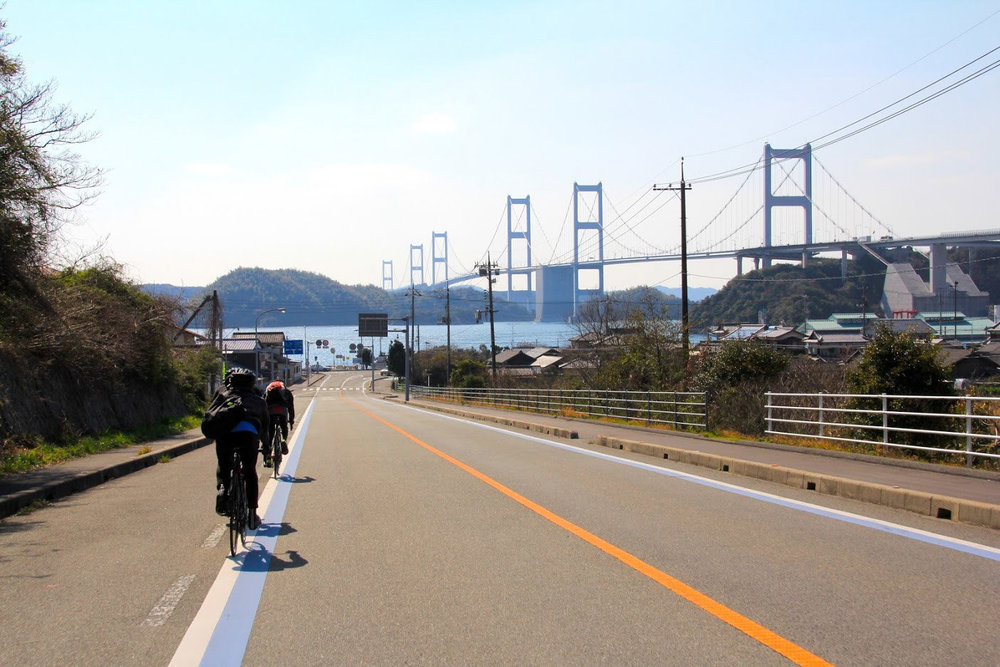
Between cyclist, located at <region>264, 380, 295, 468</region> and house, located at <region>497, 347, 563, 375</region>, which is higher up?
house, located at <region>497, 347, 563, 375</region>

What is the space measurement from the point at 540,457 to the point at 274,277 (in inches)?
6608

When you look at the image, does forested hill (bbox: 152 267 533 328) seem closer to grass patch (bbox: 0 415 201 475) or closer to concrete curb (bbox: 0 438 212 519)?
grass patch (bbox: 0 415 201 475)

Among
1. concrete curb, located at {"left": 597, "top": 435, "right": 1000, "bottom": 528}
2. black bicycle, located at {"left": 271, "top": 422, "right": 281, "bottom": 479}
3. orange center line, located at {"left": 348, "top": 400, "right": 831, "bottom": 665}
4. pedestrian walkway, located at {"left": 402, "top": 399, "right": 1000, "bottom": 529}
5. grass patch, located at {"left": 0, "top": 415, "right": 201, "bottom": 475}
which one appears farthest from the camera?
grass patch, located at {"left": 0, "top": 415, "right": 201, "bottom": 475}

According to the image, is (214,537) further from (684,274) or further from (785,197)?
(785,197)

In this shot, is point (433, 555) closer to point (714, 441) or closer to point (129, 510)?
point (129, 510)

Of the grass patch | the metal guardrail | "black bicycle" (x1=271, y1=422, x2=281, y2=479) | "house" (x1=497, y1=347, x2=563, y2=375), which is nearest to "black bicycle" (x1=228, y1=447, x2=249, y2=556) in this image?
"black bicycle" (x1=271, y1=422, x2=281, y2=479)

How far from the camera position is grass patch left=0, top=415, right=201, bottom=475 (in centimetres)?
1338

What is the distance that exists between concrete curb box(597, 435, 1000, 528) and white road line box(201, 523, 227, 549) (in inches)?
278

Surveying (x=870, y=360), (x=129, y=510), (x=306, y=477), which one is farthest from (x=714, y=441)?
(x=129, y=510)

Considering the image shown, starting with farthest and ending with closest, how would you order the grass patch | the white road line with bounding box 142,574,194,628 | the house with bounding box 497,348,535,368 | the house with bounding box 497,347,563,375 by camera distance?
the house with bounding box 497,348,535,368, the house with bounding box 497,347,563,375, the grass patch, the white road line with bounding box 142,574,194,628

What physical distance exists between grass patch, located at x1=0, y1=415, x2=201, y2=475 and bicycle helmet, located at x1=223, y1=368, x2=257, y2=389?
24.0ft

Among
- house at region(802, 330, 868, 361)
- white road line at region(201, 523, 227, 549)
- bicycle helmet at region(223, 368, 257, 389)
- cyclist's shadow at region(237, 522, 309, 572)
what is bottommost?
white road line at region(201, 523, 227, 549)

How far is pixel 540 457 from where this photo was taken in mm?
15352

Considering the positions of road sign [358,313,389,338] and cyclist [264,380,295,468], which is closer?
cyclist [264,380,295,468]
